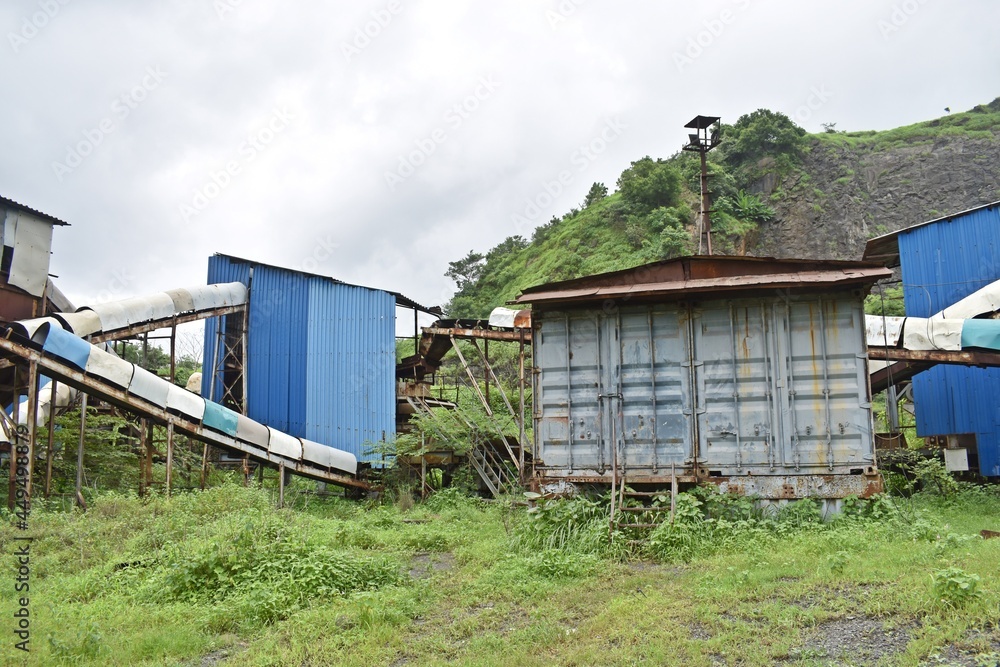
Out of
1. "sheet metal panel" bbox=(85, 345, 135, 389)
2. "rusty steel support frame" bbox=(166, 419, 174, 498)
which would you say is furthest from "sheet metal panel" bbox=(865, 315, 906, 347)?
"sheet metal panel" bbox=(85, 345, 135, 389)

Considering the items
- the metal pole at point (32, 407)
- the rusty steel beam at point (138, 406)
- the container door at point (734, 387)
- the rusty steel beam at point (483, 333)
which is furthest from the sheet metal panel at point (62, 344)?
the container door at point (734, 387)

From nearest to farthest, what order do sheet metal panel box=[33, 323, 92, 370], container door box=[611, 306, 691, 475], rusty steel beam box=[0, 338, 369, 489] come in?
container door box=[611, 306, 691, 475]
rusty steel beam box=[0, 338, 369, 489]
sheet metal panel box=[33, 323, 92, 370]

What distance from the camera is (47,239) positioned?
19.8 m

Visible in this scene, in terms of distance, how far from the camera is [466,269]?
Result: 146 ft

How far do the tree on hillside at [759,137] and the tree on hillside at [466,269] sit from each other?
1536cm

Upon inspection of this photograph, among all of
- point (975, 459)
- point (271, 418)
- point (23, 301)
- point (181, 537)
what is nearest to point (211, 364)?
point (271, 418)

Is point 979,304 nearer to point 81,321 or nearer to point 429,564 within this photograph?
point 429,564

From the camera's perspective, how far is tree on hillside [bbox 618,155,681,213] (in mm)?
37844

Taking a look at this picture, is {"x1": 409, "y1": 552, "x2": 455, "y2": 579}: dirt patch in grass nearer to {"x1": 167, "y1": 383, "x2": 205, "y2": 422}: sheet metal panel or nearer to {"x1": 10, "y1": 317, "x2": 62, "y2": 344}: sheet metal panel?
{"x1": 167, "y1": 383, "x2": 205, "y2": 422}: sheet metal panel

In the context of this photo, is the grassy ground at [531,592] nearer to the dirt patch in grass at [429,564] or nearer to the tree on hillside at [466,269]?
the dirt patch in grass at [429,564]

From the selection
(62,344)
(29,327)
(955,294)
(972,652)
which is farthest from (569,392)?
(955,294)

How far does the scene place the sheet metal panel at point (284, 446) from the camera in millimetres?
17750

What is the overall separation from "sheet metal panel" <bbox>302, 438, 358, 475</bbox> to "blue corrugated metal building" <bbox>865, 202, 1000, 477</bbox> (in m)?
14.2

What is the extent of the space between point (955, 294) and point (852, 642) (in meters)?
14.9
